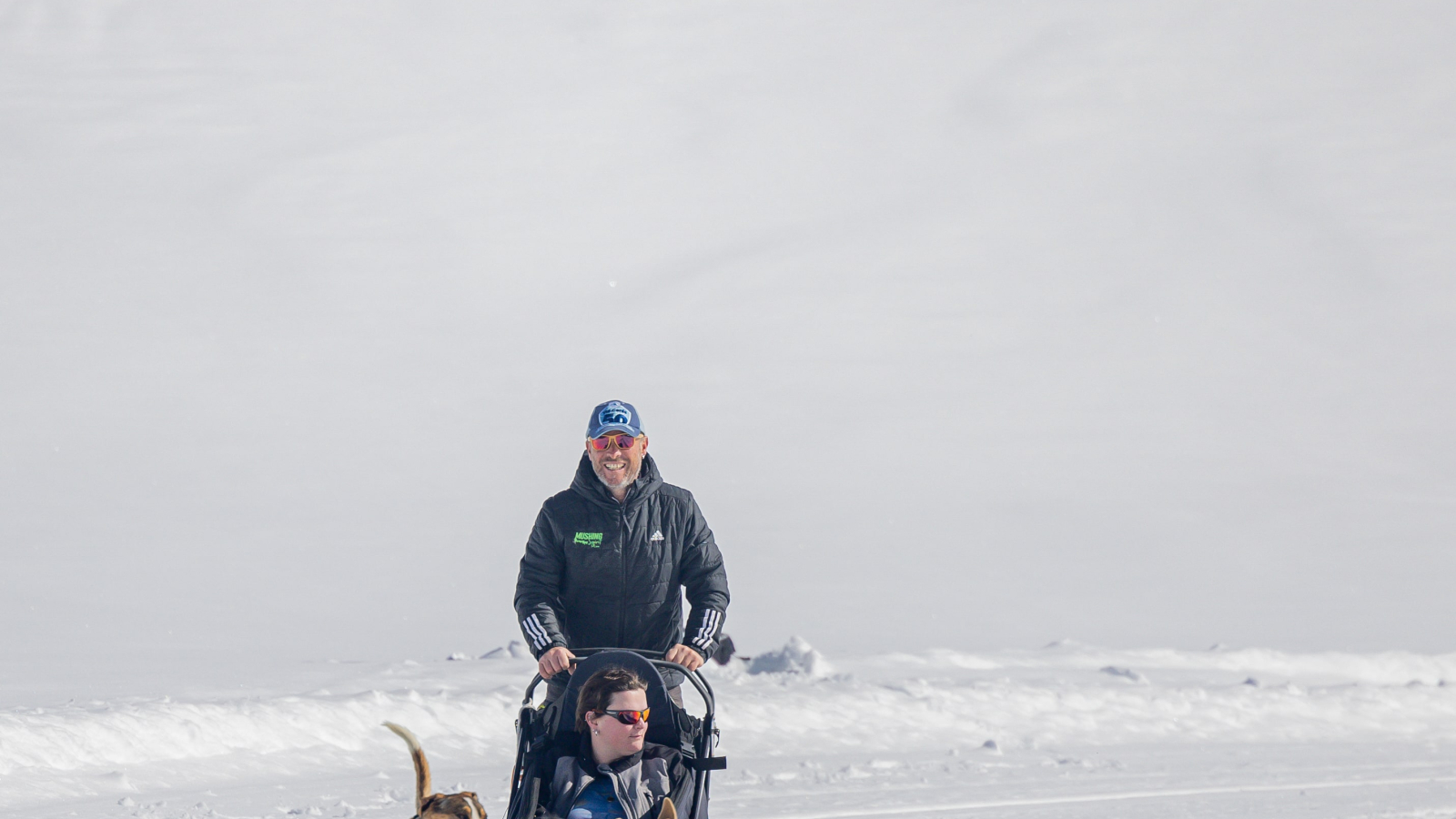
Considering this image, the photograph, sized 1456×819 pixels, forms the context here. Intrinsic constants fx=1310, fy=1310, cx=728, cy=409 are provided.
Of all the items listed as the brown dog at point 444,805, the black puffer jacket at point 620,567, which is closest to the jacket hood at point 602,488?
the black puffer jacket at point 620,567

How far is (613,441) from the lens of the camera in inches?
181

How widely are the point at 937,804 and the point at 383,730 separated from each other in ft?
14.0

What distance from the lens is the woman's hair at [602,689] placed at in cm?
390

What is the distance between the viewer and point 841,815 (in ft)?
26.5

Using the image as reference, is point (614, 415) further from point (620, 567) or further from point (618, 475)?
point (620, 567)

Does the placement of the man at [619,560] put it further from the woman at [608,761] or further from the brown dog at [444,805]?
the brown dog at [444,805]

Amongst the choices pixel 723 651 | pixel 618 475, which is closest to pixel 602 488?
pixel 618 475

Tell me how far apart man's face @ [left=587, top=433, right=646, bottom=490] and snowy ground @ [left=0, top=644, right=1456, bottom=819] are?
3806mm

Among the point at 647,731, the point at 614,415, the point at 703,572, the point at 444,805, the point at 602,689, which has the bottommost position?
the point at 444,805

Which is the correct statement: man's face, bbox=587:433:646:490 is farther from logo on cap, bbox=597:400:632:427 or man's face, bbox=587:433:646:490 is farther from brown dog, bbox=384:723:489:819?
brown dog, bbox=384:723:489:819

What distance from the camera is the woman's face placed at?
3.89 metres

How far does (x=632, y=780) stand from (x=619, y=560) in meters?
1.00

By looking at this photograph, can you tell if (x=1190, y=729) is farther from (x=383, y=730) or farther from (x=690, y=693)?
(x=383, y=730)

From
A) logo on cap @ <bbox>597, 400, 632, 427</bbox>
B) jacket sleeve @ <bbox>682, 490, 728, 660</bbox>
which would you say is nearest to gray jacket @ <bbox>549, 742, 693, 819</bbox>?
jacket sleeve @ <bbox>682, 490, 728, 660</bbox>
